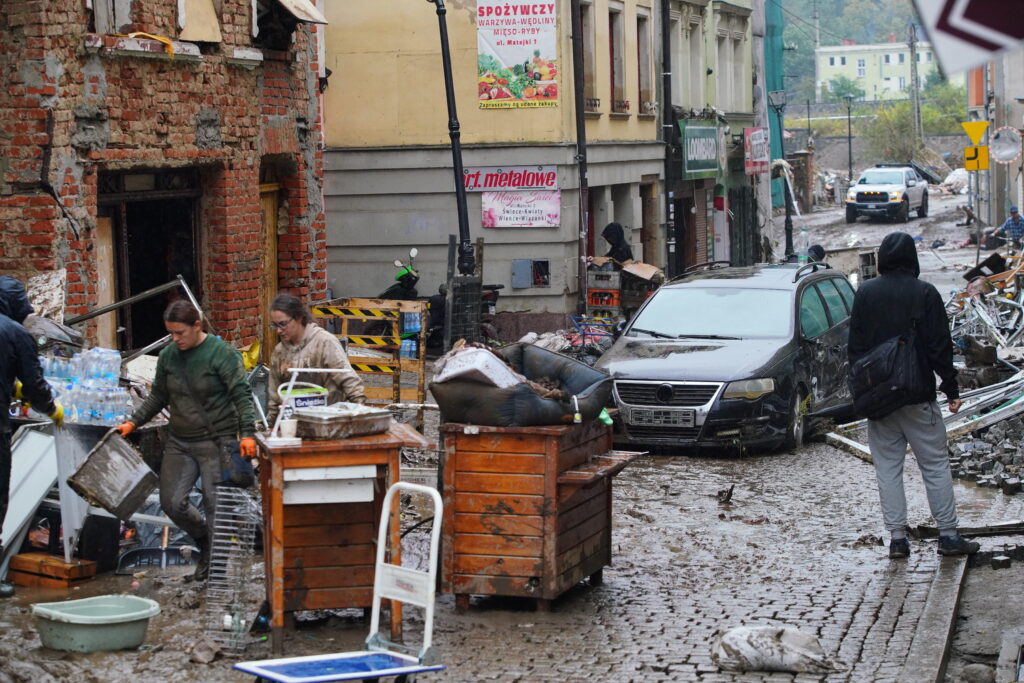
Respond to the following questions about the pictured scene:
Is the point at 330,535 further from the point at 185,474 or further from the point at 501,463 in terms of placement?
the point at 185,474

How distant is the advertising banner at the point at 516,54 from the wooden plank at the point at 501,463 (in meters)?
16.8

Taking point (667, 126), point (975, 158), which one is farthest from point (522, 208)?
point (975, 158)

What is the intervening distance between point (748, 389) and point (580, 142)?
11.6m

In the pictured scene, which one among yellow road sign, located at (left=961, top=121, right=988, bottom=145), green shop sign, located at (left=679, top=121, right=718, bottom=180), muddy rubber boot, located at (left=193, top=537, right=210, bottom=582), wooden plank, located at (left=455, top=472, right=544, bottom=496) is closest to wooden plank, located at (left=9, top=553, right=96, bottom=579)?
muddy rubber boot, located at (left=193, top=537, right=210, bottom=582)

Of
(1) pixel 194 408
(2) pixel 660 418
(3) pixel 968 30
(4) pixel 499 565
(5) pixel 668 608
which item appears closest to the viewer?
(3) pixel 968 30

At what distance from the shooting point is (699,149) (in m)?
33.0

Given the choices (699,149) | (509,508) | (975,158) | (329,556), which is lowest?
(329,556)

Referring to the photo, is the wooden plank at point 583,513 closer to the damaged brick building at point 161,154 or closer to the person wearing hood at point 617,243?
the damaged brick building at point 161,154

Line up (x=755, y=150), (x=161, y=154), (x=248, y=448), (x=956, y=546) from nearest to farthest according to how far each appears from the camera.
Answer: (x=248, y=448)
(x=956, y=546)
(x=161, y=154)
(x=755, y=150)

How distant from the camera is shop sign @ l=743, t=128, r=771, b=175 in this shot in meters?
35.5

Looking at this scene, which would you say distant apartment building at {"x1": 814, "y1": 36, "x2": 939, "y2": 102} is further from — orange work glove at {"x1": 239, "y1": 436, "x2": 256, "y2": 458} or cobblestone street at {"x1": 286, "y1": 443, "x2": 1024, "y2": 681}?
orange work glove at {"x1": 239, "y1": 436, "x2": 256, "y2": 458}

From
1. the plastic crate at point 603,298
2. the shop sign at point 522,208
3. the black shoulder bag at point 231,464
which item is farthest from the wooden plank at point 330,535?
the shop sign at point 522,208

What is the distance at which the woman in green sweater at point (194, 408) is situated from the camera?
26.9ft

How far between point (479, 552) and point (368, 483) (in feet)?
3.00
